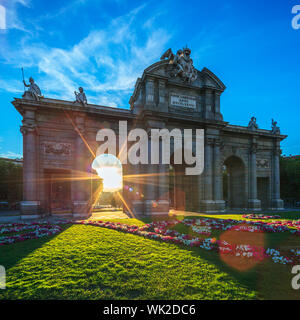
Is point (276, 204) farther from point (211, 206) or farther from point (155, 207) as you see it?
point (155, 207)

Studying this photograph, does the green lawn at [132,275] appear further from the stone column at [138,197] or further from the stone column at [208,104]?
the stone column at [208,104]

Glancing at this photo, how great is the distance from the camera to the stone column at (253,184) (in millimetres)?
24719

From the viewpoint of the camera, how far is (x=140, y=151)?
20016 millimetres

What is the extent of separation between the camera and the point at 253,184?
25.4 m

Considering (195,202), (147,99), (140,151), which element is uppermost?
(147,99)

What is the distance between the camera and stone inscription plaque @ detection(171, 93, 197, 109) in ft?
70.1

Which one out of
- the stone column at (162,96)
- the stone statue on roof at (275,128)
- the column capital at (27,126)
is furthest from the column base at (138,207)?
the stone statue on roof at (275,128)

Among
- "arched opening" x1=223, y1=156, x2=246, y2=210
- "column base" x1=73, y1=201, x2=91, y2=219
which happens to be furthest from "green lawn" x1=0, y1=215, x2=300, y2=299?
"arched opening" x1=223, y1=156, x2=246, y2=210

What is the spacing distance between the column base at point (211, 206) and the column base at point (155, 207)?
5.21m

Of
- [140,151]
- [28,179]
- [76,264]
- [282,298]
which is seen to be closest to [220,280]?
[282,298]
